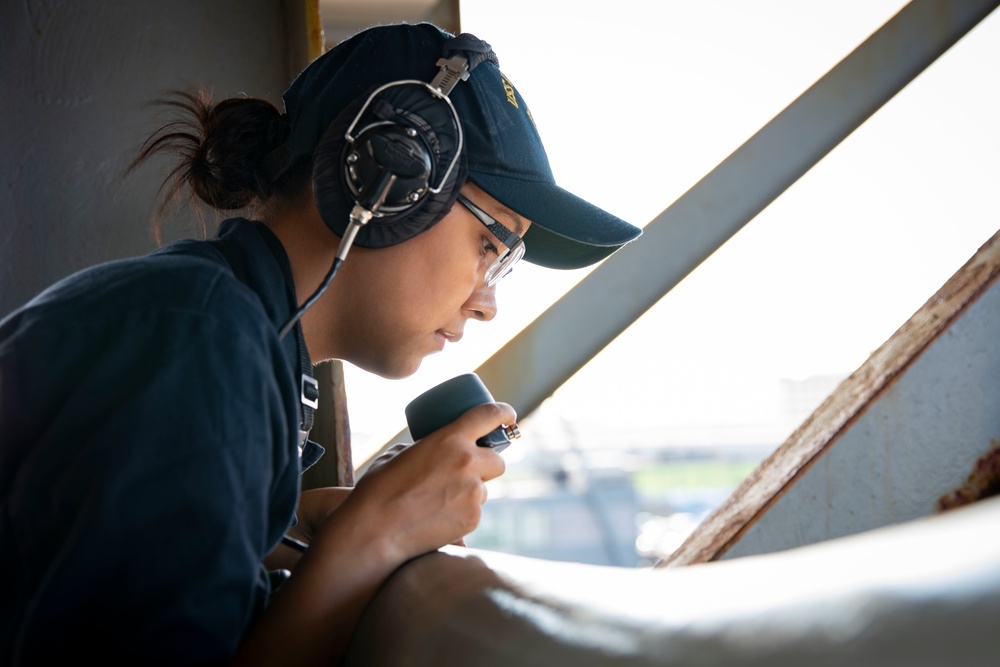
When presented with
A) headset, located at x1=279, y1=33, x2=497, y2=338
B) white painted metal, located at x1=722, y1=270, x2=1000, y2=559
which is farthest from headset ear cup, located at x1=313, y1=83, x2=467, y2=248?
white painted metal, located at x1=722, y1=270, x2=1000, y2=559

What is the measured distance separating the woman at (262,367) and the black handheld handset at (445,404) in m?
0.05

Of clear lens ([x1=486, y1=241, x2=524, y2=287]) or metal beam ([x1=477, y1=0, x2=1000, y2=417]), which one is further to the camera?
metal beam ([x1=477, y1=0, x2=1000, y2=417])

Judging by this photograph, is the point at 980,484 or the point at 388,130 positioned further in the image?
the point at 980,484

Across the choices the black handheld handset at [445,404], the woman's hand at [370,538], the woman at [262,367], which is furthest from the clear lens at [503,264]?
the woman's hand at [370,538]

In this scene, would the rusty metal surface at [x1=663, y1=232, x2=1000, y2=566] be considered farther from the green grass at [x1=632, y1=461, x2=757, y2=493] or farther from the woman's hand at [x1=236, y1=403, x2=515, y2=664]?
the green grass at [x1=632, y1=461, x2=757, y2=493]

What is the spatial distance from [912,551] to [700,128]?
2.13 meters

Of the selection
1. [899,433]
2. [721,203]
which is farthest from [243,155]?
[899,433]

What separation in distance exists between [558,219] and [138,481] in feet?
2.64

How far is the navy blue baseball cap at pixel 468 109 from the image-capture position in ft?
4.04

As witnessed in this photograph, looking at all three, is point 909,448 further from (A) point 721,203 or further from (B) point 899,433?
(A) point 721,203

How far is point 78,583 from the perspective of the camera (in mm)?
652

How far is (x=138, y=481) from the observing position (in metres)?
0.67

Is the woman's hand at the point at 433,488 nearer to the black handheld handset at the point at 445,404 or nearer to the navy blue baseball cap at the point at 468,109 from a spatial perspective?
the black handheld handset at the point at 445,404

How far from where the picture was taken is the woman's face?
4.23 ft
